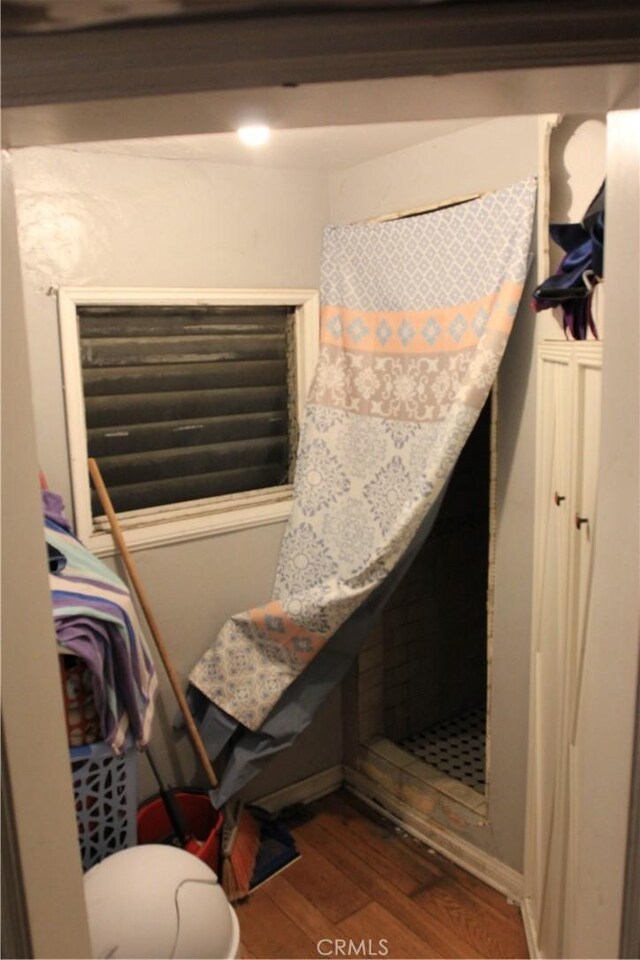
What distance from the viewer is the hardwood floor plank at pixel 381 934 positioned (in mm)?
2057

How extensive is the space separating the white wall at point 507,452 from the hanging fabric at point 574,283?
0.32m

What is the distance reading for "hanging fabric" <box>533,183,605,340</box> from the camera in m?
1.56

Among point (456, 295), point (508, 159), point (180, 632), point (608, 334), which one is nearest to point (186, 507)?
point (180, 632)

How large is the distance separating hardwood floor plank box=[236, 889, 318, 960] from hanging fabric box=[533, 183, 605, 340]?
1.92 metres

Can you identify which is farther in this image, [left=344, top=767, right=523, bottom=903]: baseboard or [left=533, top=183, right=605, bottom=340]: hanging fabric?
[left=344, top=767, right=523, bottom=903]: baseboard

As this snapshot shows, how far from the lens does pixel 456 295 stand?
2.08 meters

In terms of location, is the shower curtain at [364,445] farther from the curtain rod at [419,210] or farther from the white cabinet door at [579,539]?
the white cabinet door at [579,539]

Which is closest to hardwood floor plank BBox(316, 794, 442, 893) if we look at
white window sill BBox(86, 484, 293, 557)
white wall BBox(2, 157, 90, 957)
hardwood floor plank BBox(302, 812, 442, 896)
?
hardwood floor plank BBox(302, 812, 442, 896)

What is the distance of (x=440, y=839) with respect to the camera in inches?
97.8

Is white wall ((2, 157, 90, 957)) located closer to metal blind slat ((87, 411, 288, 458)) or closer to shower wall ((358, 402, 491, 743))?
metal blind slat ((87, 411, 288, 458))

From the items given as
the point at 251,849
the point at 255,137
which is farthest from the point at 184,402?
the point at 251,849

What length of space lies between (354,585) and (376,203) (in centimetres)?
131

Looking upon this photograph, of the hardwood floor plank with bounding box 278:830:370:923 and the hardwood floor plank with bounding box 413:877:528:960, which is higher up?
the hardwood floor plank with bounding box 278:830:370:923

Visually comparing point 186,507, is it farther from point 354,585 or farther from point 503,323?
point 503,323
